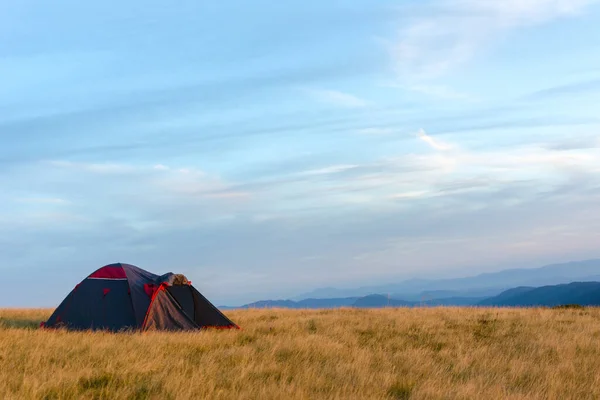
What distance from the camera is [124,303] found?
14875 mm

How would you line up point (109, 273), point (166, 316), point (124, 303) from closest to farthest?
1. point (124, 303)
2. point (166, 316)
3. point (109, 273)

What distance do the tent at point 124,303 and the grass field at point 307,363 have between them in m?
1.12

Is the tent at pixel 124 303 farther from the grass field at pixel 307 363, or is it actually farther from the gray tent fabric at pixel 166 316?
the grass field at pixel 307 363

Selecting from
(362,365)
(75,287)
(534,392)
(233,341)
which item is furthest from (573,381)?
(75,287)

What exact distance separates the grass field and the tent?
1.12 m

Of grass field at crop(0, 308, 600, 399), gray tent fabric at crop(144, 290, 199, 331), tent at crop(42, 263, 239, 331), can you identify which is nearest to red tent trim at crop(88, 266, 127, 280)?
tent at crop(42, 263, 239, 331)

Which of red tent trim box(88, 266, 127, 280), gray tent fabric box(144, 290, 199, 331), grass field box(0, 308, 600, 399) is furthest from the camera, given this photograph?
red tent trim box(88, 266, 127, 280)

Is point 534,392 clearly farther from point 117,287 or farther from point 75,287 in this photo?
point 75,287

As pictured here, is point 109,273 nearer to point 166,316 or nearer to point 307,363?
point 166,316

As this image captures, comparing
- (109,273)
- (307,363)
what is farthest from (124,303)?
(307,363)

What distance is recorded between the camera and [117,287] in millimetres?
15062

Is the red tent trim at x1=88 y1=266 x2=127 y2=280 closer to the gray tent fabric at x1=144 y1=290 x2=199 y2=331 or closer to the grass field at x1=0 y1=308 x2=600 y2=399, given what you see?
the gray tent fabric at x1=144 y1=290 x2=199 y2=331

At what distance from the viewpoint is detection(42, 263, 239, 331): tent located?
1463 centimetres

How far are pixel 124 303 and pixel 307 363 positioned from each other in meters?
6.43
